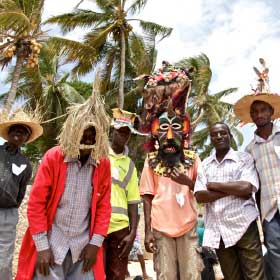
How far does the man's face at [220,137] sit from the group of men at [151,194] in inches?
0.4

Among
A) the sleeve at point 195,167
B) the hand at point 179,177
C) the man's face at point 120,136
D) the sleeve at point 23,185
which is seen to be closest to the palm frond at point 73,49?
the sleeve at point 23,185

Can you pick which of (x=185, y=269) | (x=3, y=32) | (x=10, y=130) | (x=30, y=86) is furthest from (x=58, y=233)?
(x=30, y=86)

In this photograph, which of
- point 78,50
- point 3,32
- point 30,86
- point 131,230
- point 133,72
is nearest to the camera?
point 131,230

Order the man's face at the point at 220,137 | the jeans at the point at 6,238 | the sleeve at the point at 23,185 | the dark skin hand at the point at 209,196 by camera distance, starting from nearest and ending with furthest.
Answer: the dark skin hand at the point at 209,196
the man's face at the point at 220,137
the jeans at the point at 6,238
the sleeve at the point at 23,185

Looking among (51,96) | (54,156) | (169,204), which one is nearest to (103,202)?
(54,156)

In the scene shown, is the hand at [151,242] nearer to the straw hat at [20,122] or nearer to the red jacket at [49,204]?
the red jacket at [49,204]

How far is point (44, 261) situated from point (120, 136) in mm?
1634

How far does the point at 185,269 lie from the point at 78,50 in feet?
41.1

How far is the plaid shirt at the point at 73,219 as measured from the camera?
2.97 meters

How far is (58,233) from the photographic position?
3.01 meters

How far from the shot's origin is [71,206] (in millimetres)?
3047

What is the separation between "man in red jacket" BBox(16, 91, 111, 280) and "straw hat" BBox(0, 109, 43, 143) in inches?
55.7

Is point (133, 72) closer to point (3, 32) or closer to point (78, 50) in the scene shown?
point (78, 50)

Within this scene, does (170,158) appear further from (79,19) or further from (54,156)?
(79,19)
